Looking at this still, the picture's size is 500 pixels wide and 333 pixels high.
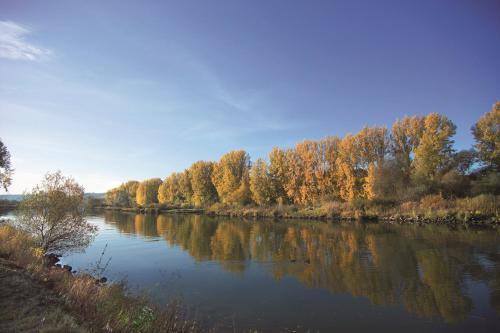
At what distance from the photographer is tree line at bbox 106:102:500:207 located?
46.1 meters

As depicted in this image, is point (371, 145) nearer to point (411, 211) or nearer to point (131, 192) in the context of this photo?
point (411, 211)

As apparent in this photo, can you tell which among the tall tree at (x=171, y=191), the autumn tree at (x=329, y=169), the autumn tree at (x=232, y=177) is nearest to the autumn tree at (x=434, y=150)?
the autumn tree at (x=329, y=169)

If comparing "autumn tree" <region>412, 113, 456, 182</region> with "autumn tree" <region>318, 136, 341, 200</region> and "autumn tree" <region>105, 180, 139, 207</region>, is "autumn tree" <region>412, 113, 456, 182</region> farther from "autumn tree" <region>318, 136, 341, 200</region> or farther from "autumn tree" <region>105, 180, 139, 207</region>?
"autumn tree" <region>105, 180, 139, 207</region>

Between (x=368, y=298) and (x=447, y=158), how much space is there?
147ft

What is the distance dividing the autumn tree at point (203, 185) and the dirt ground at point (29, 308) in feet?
289

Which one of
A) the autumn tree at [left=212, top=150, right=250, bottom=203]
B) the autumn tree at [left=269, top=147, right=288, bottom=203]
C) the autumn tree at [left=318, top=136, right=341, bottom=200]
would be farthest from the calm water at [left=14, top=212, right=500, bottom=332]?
the autumn tree at [left=212, top=150, right=250, bottom=203]

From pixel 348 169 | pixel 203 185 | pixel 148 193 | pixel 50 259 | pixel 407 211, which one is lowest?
pixel 50 259

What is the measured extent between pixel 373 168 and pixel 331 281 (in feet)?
141

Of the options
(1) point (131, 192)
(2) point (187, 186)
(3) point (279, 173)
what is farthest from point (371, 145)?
(1) point (131, 192)

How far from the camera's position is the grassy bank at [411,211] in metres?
38.0

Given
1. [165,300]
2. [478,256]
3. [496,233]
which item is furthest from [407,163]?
[165,300]

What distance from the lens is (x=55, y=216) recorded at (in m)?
19.7

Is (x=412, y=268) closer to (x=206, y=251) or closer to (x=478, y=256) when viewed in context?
(x=478, y=256)

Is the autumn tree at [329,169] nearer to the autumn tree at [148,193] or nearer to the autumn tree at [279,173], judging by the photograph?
the autumn tree at [279,173]
